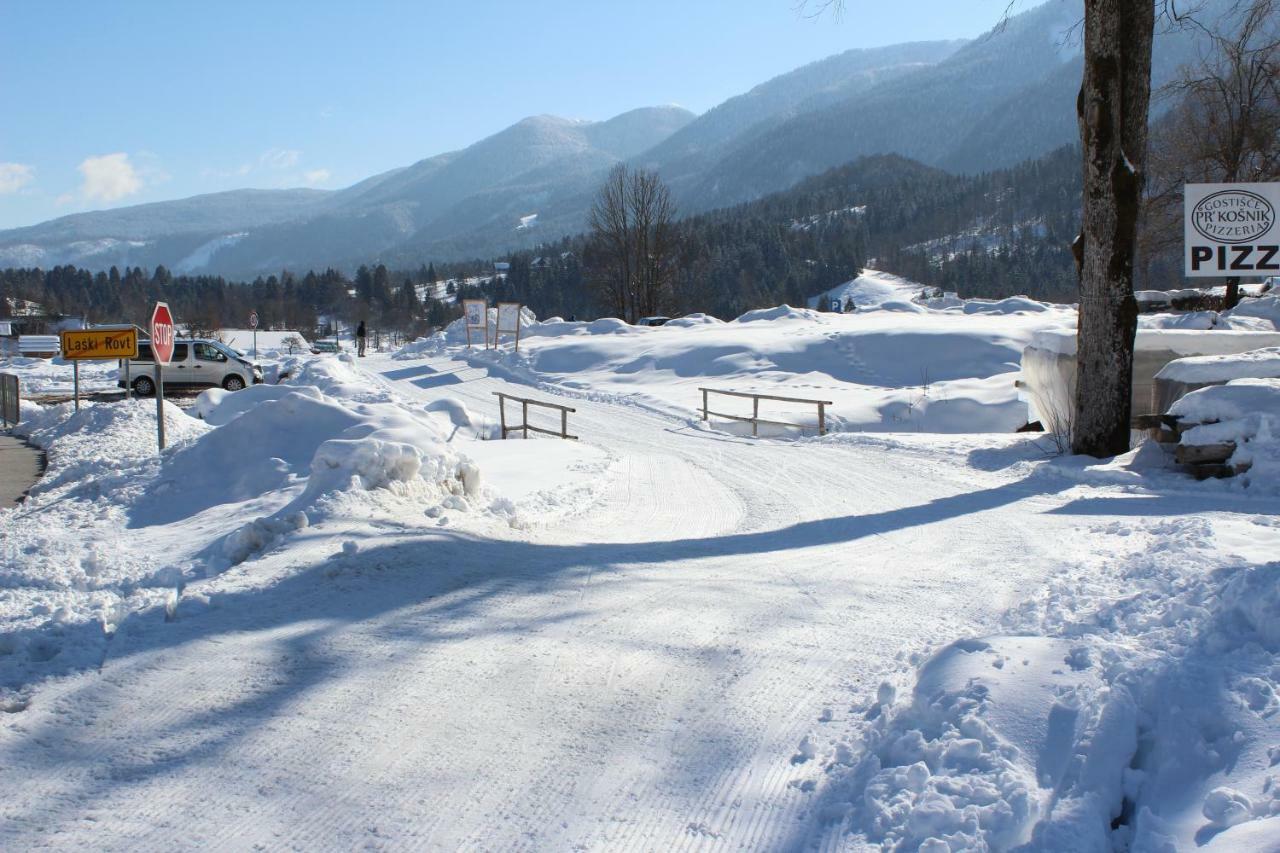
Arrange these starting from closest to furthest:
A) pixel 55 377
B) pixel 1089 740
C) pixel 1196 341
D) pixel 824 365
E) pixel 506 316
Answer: pixel 1089 740 → pixel 1196 341 → pixel 824 365 → pixel 506 316 → pixel 55 377

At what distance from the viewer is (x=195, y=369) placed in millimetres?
32500

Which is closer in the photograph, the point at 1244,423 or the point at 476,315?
the point at 1244,423

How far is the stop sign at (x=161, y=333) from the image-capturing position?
12.5 m

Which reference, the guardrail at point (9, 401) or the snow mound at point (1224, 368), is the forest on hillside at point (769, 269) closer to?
the guardrail at point (9, 401)

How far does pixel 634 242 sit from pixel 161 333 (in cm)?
4978

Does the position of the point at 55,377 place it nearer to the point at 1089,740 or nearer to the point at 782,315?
the point at 782,315

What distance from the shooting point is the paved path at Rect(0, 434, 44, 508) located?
13.2 m

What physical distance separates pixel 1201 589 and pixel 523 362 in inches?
1369

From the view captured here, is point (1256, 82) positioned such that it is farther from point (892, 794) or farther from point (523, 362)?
point (892, 794)

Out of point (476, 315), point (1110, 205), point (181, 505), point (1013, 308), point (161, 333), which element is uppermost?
point (1110, 205)

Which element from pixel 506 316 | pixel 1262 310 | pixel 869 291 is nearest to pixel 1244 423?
pixel 1262 310

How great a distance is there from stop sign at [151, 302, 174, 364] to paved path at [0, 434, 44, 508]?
9.06 feet

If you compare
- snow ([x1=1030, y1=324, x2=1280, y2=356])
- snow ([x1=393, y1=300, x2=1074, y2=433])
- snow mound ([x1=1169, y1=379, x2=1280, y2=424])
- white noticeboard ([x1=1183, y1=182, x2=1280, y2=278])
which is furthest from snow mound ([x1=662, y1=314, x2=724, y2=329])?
snow mound ([x1=1169, y1=379, x2=1280, y2=424])

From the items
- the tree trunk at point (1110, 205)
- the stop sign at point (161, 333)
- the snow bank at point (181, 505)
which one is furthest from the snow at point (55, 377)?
the tree trunk at point (1110, 205)
